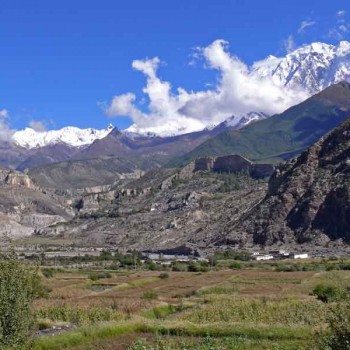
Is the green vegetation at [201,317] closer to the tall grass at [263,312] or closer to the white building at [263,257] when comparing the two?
the tall grass at [263,312]

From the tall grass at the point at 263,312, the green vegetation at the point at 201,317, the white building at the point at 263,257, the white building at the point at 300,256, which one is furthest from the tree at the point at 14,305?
the white building at the point at 263,257

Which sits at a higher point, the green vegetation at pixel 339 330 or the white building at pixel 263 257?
the green vegetation at pixel 339 330

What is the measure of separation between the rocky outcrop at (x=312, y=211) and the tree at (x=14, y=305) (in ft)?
487

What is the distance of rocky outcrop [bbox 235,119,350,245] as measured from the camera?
176 m

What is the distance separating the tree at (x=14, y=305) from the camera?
28.8 m

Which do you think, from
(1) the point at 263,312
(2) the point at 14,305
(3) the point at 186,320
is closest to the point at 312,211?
(1) the point at 263,312

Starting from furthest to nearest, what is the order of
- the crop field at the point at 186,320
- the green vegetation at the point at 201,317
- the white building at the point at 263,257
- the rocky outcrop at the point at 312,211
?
the rocky outcrop at the point at 312,211 → the white building at the point at 263,257 → the crop field at the point at 186,320 → the green vegetation at the point at 201,317

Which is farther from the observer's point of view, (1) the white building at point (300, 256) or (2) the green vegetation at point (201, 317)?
(1) the white building at point (300, 256)

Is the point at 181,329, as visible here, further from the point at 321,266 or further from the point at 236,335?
the point at 321,266

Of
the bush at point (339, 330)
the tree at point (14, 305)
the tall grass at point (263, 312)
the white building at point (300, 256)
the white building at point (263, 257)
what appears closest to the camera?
the bush at point (339, 330)

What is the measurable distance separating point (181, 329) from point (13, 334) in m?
16.0

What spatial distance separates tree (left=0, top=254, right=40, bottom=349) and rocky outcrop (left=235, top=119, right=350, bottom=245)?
148315 millimetres

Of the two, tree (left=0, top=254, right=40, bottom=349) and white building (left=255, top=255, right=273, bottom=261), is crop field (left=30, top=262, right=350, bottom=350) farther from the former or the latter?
white building (left=255, top=255, right=273, bottom=261)

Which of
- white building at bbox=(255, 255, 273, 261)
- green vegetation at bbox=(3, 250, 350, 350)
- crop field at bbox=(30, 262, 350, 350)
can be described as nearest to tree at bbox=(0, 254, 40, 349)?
green vegetation at bbox=(3, 250, 350, 350)
